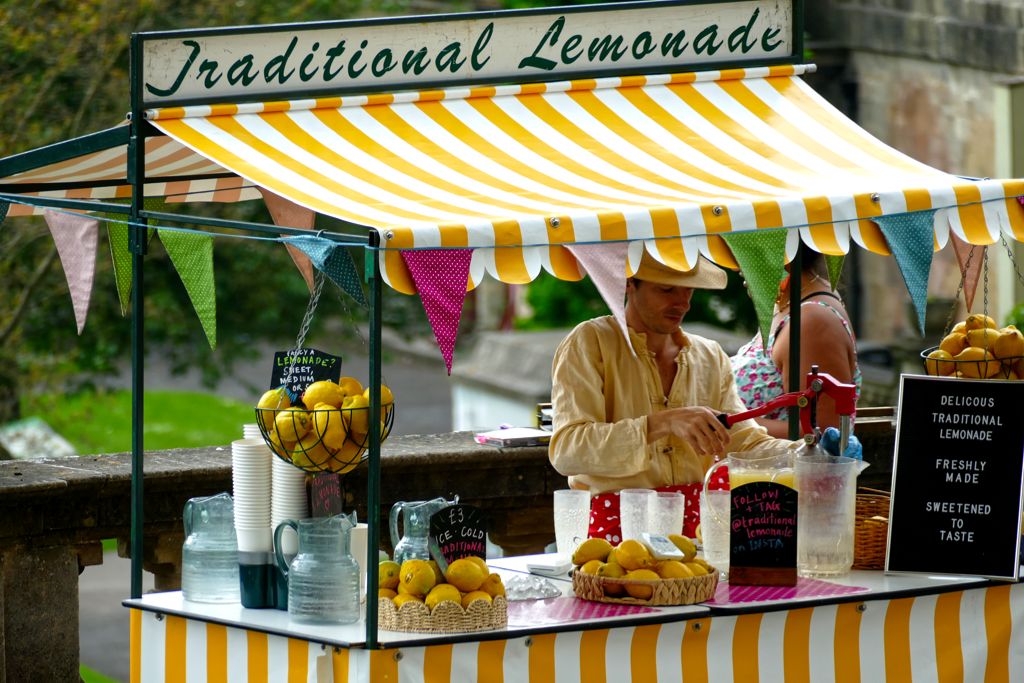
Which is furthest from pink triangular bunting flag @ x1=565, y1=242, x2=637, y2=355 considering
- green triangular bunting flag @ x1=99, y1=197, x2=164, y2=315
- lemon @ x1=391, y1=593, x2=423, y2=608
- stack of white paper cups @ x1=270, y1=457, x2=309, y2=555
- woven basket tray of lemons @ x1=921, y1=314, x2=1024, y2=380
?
green triangular bunting flag @ x1=99, y1=197, x2=164, y2=315

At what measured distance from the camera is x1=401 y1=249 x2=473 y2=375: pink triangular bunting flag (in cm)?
339

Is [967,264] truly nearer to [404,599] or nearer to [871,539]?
[871,539]

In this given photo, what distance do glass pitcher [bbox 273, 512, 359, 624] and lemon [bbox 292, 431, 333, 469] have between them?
0.16 meters

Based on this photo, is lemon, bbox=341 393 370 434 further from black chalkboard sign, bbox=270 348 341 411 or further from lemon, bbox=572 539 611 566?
lemon, bbox=572 539 611 566

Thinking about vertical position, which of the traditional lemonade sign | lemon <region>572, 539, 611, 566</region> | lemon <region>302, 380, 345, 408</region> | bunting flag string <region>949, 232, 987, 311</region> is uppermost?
the traditional lemonade sign

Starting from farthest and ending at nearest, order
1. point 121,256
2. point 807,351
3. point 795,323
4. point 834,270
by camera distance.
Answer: point 834,270, point 807,351, point 795,323, point 121,256

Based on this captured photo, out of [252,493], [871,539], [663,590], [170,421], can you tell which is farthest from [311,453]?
[170,421]

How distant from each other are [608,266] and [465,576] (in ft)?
2.90

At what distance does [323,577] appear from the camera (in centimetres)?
357

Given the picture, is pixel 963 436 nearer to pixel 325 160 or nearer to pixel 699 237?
pixel 699 237

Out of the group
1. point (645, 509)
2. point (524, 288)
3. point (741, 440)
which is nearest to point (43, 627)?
point (645, 509)

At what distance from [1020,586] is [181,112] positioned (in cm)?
289

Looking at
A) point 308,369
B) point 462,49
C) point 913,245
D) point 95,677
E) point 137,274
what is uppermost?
point 462,49

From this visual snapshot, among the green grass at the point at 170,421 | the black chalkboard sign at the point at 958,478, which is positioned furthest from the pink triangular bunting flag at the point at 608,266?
the green grass at the point at 170,421
